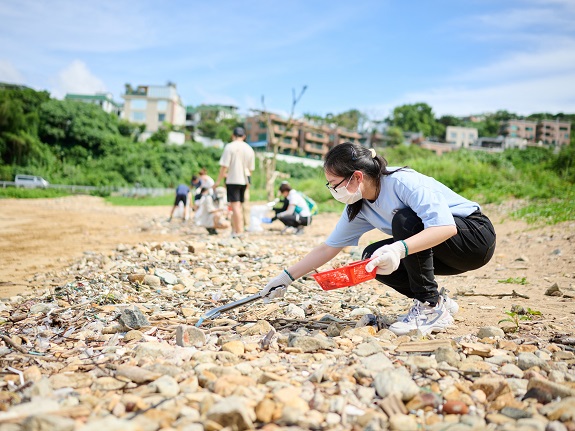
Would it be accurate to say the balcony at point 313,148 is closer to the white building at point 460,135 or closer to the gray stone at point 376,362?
the white building at point 460,135

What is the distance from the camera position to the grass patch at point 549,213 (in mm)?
7520

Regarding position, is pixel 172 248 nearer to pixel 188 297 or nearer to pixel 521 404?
pixel 188 297

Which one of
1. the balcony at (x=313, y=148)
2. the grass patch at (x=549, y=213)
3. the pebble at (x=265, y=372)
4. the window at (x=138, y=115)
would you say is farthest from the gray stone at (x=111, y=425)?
the window at (x=138, y=115)

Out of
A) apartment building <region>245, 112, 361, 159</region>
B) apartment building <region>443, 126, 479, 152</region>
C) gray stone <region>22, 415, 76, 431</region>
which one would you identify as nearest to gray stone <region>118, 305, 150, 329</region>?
gray stone <region>22, 415, 76, 431</region>

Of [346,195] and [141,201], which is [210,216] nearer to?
[346,195]

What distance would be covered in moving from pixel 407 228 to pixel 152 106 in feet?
206

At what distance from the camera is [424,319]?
2.72 metres

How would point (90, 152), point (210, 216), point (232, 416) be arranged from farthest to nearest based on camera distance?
point (90, 152)
point (210, 216)
point (232, 416)

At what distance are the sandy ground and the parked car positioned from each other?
17126mm

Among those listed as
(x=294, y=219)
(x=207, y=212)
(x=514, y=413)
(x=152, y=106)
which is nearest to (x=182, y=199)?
(x=207, y=212)

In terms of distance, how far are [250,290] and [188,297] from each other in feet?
1.74

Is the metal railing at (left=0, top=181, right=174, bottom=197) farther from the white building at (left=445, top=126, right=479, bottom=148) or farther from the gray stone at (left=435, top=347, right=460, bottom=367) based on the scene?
the white building at (left=445, top=126, right=479, bottom=148)

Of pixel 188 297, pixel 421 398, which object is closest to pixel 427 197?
pixel 421 398

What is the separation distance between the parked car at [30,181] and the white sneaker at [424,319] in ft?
91.2
